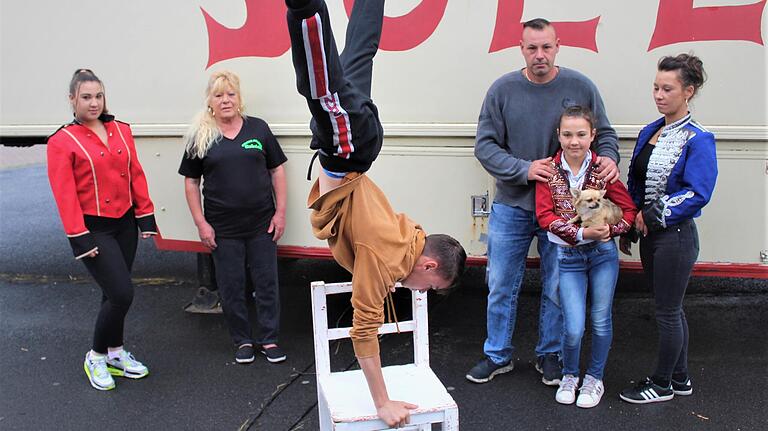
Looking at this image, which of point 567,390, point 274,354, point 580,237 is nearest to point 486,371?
point 567,390

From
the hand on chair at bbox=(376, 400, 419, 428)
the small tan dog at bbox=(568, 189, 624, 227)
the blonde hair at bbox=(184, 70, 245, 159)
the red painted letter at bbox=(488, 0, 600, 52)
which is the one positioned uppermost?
the red painted letter at bbox=(488, 0, 600, 52)

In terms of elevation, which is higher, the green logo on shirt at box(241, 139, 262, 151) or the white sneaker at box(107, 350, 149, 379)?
the green logo on shirt at box(241, 139, 262, 151)

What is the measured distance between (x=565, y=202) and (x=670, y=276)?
1.94 feet

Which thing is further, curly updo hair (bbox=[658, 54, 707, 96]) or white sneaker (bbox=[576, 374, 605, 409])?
white sneaker (bbox=[576, 374, 605, 409])

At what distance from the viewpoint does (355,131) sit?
2512mm

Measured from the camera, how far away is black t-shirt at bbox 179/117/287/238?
14.3 ft

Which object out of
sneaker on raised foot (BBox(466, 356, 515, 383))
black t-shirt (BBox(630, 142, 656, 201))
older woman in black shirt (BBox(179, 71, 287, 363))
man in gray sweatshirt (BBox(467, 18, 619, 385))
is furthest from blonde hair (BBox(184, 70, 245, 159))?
black t-shirt (BBox(630, 142, 656, 201))

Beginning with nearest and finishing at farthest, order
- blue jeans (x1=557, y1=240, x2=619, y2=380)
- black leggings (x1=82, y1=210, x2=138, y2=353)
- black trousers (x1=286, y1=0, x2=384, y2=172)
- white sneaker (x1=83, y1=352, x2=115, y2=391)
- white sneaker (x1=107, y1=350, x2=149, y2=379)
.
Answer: black trousers (x1=286, y1=0, x2=384, y2=172) → blue jeans (x1=557, y1=240, x2=619, y2=380) → black leggings (x1=82, y1=210, x2=138, y2=353) → white sneaker (x1=83, y1=352, x2=115, y2=391) → white sneaker (x1=107, y1=350, x2=149, y2=379)

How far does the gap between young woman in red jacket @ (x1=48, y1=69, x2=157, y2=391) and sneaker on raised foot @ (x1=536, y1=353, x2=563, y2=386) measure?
7.25ft

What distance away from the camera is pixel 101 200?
13.3ft

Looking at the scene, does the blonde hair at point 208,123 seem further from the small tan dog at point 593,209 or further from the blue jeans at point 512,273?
the small tan dog at point 593,209

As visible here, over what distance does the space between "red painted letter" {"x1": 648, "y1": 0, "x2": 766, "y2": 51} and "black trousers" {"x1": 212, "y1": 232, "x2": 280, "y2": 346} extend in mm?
2449

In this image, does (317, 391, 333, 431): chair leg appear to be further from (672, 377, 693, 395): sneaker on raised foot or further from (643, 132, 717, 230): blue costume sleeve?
(672, 377, 693, 395): sneaker on raised foot

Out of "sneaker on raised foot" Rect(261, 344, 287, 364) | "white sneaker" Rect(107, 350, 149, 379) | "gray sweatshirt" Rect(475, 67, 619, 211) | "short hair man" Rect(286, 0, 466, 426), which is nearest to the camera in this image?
"short hair man" Rect(286, 0, 466, 426)
